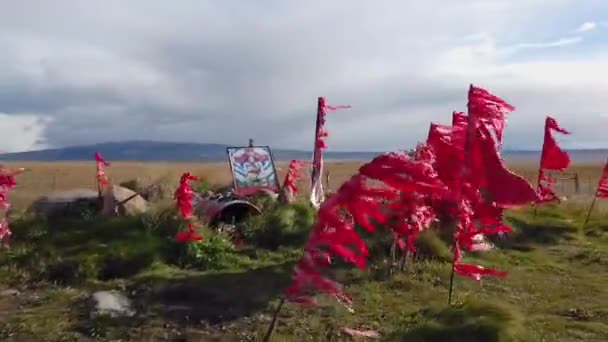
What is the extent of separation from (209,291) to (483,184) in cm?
481

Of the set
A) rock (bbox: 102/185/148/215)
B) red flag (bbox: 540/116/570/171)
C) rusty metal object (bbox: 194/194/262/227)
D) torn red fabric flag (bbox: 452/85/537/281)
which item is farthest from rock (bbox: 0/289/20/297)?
red flag (bbox: 540/116/570/171)

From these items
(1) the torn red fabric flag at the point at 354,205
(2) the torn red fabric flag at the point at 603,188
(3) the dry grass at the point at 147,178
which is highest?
(1) the torn red fabric flag at the point at 354,205

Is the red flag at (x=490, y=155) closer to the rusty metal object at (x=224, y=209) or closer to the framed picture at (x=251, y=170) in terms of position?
the rusty metal object at (x=224, y=209)

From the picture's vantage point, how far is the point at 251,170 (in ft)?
54.0

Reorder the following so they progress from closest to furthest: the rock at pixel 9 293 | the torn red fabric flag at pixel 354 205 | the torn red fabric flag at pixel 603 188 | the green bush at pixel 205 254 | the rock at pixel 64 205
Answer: the torn red fabric flag at pixel 354 205 → the rock at pixel 9 293 → the green bush at pixel 205 254 → the rock at pixel 64 205 → the torn red fabric flag at pixel 603 188

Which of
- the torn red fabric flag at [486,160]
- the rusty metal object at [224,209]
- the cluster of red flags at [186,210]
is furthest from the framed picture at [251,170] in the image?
the torn red fabric flag at [486,160]

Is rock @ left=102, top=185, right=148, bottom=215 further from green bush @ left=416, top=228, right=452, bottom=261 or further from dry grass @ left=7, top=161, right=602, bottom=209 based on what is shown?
green bush @ left=416, top=228, right=452, bottom=261

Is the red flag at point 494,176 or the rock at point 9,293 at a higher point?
the red flag at point 494,176

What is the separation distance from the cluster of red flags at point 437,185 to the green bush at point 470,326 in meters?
0.94

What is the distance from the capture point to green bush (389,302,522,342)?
748cm

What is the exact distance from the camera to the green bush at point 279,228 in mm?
13180

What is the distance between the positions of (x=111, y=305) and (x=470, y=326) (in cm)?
440

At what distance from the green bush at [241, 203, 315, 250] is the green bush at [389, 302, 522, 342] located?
520 centimetres

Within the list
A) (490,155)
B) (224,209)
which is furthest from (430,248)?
(490,155)
